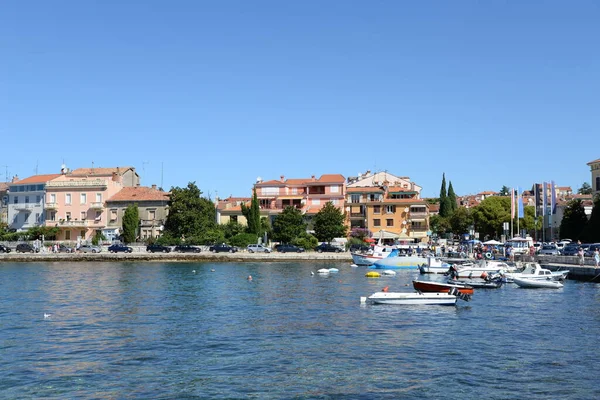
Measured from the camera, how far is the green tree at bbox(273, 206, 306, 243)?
300ft

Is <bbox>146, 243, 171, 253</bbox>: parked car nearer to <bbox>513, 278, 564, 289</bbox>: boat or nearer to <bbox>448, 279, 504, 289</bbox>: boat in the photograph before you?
<bbox>448, 279, 504, 289</bbox>: boat

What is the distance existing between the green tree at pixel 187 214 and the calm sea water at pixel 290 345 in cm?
4387

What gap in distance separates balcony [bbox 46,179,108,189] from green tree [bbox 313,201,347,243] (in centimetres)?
3455

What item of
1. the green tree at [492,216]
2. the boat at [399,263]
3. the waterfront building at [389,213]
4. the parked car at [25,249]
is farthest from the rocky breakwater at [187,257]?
the green tree at [492,216]

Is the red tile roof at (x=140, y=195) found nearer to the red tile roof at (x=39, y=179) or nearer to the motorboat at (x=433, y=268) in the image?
the red tile roof at (x=39, y=179)

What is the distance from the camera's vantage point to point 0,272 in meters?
66.2

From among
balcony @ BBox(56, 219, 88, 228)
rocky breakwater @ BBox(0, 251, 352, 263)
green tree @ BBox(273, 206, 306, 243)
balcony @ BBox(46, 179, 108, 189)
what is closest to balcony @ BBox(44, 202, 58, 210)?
balcony @ BBox(56, 219, 88, 228)

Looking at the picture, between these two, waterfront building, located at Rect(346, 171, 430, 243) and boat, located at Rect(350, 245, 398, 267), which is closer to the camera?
boat, located at Rect(350, 245, 398, 267)

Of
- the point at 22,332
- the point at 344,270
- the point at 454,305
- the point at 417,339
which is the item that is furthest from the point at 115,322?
the point at 344,270

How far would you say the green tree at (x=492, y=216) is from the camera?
101625mm

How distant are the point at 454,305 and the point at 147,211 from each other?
68.9 m


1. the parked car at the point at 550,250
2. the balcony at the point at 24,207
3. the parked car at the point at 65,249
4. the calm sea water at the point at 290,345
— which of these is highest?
the balcony at the point at 24,207

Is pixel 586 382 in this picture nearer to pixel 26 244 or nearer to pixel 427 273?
pixel 427 273

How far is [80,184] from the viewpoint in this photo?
10088 cm
